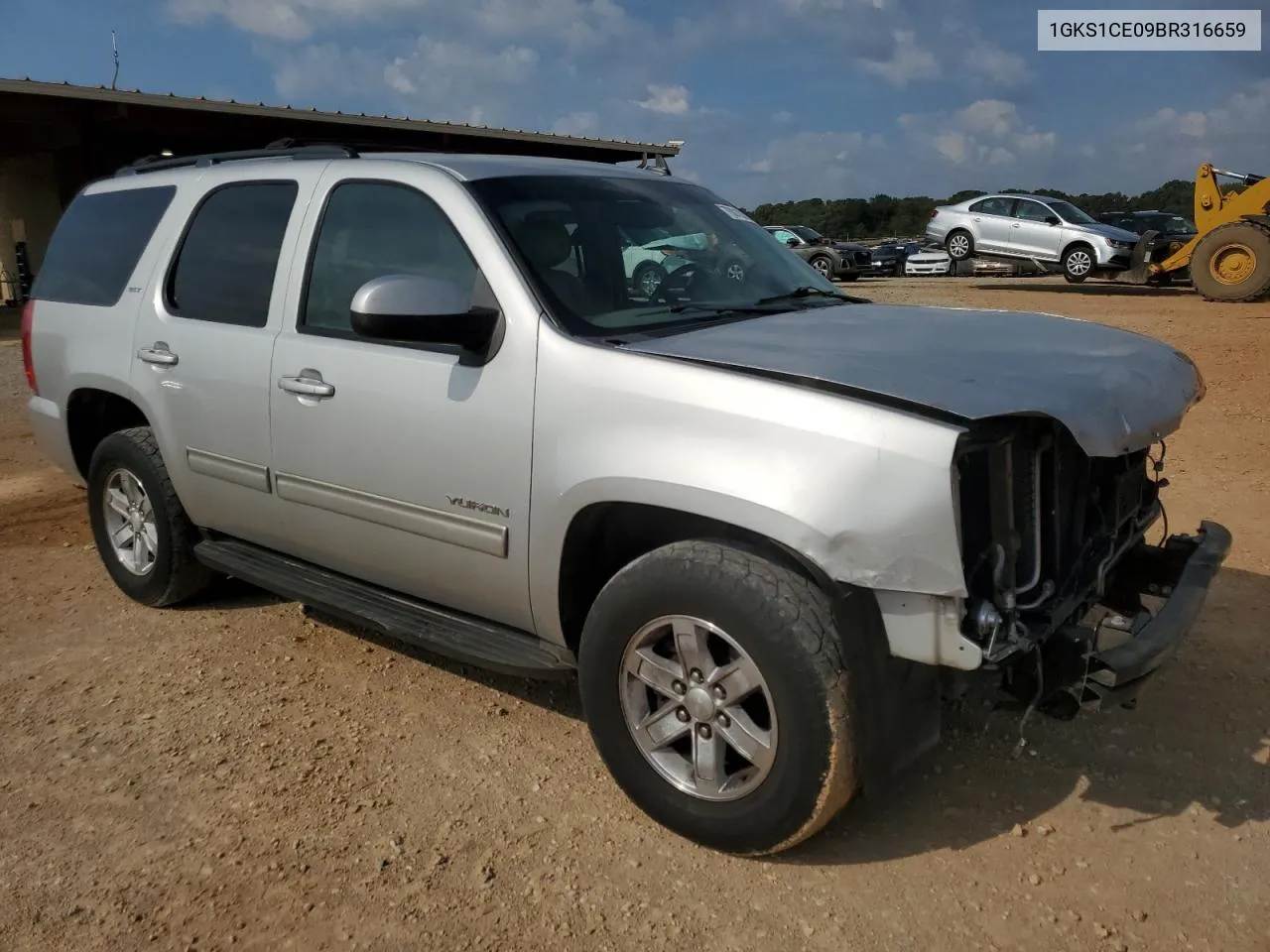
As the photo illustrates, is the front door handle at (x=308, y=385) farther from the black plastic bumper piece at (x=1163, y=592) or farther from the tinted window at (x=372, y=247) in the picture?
the black plastic bumper piece at (x=1163, y=592)

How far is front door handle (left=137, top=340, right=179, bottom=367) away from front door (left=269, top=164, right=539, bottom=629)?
773 mm

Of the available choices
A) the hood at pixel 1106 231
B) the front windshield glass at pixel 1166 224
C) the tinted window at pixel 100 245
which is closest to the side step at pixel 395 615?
the tinted window at pixel 100 245

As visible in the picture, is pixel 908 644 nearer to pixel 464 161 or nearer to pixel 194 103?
pixel 464 161

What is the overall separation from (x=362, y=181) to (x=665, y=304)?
4.00ft

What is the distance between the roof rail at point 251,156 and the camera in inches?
157

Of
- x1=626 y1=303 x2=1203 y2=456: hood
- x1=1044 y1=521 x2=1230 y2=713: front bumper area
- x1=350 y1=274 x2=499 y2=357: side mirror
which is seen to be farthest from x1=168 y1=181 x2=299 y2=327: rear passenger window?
x1=1044 y1=521 x2=1230 y2=713: front bumper area

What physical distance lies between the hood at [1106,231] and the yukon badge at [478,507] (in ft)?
66.7

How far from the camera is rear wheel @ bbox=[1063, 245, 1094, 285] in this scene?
2067cm

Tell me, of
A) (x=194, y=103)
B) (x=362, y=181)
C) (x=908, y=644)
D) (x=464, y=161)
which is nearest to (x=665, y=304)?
(x=464, y=161)

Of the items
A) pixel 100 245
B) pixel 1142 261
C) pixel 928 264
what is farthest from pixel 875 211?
pixel 100 245

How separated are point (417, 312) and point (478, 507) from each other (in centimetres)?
63

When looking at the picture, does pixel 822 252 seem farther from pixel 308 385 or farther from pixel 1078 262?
pixel 308 385

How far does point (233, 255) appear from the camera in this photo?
4211mm

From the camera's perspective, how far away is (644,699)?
3027mm
